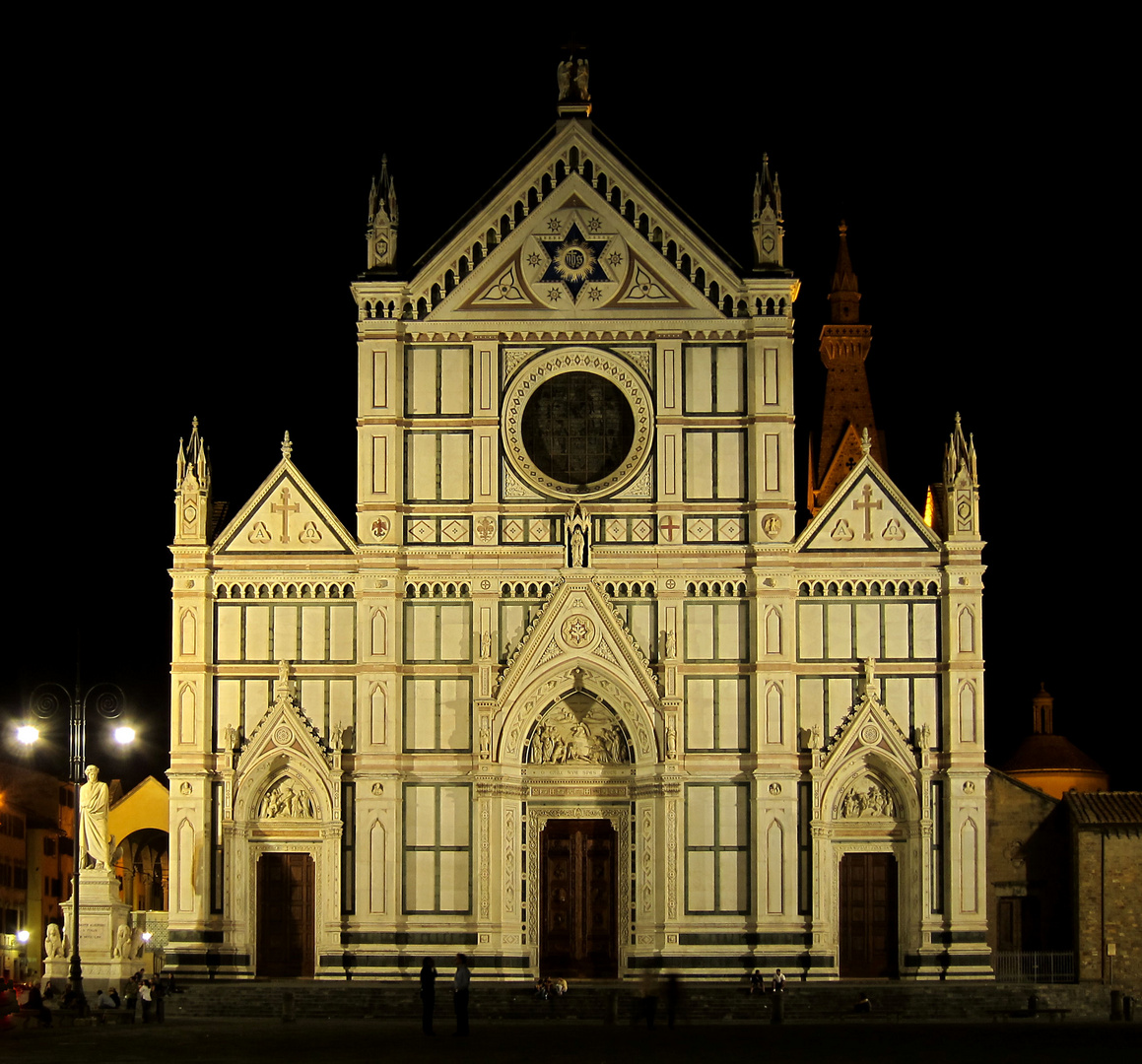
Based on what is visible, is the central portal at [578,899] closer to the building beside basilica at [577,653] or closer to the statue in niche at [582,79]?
the building beside basilica at [577,653]

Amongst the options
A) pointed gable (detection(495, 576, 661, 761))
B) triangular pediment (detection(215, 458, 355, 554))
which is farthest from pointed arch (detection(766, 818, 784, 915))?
triangular pediment (detection(215, 458, 355, 554))

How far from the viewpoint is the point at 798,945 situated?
Result: 42031 millimetres

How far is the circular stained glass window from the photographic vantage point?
44.0 metres

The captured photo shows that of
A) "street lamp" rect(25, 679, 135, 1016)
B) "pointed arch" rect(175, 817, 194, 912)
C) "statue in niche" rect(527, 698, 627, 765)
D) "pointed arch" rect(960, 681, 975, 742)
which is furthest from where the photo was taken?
"statue in niche" rect(527, 698, 627, 765)

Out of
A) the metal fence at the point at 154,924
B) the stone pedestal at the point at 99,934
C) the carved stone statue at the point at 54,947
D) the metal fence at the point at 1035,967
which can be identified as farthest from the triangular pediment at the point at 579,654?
the metal fence at the point at 154,924

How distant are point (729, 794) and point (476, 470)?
8.00 m

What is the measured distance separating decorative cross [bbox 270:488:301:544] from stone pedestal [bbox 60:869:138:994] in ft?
24.2

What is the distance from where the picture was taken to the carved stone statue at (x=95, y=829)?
4238 cm

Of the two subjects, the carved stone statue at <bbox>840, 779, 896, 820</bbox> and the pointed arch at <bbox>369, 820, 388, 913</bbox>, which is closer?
the pointed arch at <bbox>369, 820, 388, 913</bbox>

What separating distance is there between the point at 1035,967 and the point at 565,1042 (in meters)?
14.8

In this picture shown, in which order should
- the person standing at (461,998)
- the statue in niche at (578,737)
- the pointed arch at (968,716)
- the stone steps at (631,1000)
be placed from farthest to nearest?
the statue in niche at (578,737) < the pointed arch at (968,716) < the stone steps at (631,1000) < the person standing at (461,998)

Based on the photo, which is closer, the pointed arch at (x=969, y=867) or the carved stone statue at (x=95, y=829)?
the pointed arch at (x=969, y=867)

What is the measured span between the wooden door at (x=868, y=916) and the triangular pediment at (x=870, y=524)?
6051 mm

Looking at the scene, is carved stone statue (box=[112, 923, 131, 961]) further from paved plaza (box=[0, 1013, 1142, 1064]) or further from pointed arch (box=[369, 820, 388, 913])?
paved plaza (box=[0, 1013, 1142, 1064])
